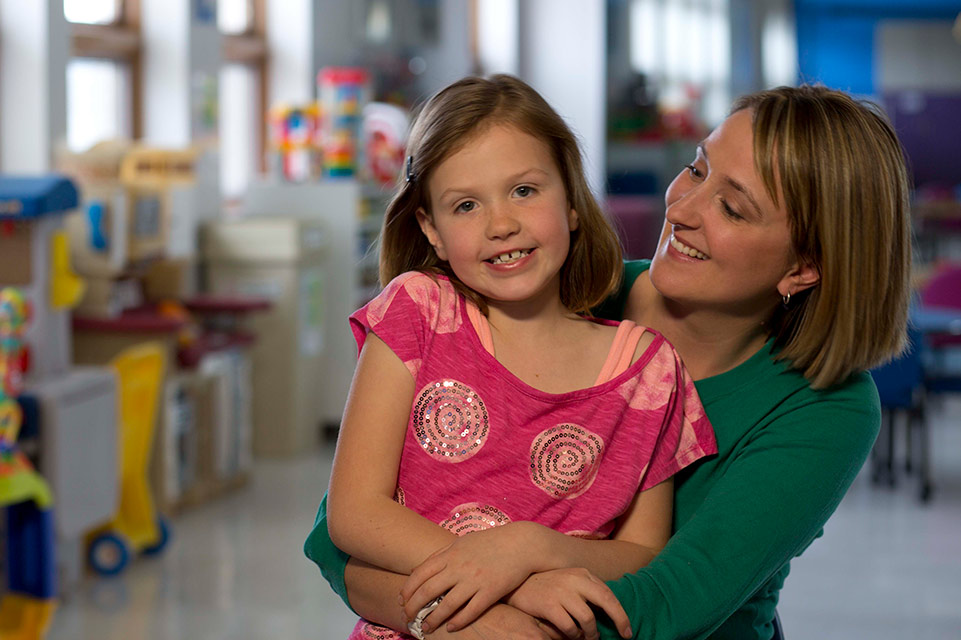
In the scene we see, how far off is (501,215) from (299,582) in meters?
2.70

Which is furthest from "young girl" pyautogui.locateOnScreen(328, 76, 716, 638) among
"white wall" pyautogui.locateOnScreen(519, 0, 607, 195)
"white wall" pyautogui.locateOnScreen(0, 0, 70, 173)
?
"white wall" pyautogui.locateOnScreen(519, 0, 607, 195)

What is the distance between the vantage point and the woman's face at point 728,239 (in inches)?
53.2

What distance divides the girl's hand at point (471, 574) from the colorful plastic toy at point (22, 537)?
2.26 meters

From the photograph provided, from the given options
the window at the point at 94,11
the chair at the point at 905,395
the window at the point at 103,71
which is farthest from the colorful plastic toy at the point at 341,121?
the chair at the point at 905,395

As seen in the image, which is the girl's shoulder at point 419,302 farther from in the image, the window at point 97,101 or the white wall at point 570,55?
the white wall at point 570,55

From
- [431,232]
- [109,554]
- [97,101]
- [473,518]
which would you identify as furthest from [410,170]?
[97,101]

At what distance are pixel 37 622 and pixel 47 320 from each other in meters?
0.87

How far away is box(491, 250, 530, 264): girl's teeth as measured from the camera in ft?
4.42

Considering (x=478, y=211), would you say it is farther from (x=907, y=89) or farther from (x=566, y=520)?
(x=907, y=89)

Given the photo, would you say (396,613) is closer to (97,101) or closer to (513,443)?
(513,443)

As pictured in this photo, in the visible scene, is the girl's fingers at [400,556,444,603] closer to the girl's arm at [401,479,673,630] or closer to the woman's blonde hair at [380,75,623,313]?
the girl's arm at [401,479,673,630]

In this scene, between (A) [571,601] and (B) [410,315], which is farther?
(B) [410,315]

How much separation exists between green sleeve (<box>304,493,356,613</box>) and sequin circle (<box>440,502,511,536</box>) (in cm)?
12

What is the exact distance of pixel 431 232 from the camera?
1.43 m
